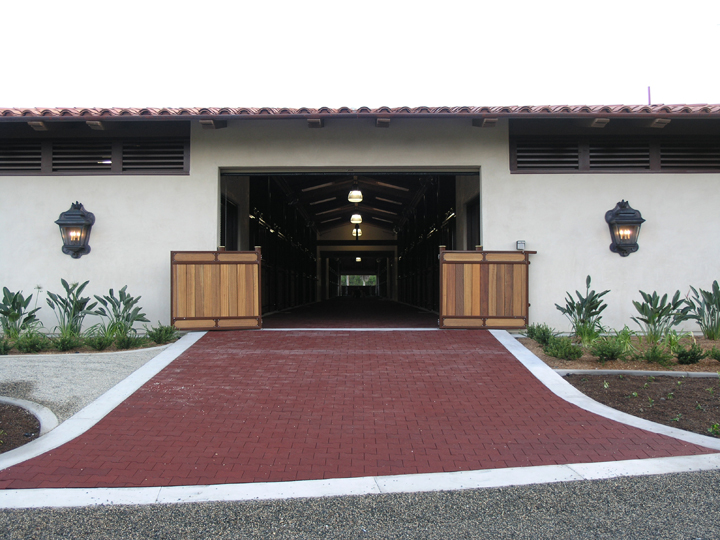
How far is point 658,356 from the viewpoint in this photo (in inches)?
246

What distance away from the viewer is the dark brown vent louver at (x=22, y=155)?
923 cm

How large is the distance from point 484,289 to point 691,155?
4477 mm

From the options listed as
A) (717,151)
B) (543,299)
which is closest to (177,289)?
(543,299)

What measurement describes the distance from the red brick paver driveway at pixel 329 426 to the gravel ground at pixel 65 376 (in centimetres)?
46

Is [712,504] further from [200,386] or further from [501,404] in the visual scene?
[200,386]

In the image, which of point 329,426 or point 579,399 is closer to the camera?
point 329,426

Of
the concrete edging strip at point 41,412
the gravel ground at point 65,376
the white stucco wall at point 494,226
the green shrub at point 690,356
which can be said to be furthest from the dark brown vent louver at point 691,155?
the concrete edging strip at point 41,412

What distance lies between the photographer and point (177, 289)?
8602 millimetres

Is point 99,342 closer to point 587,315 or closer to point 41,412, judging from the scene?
point 41,412

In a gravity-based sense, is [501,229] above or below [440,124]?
below

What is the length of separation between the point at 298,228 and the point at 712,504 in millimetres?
18344

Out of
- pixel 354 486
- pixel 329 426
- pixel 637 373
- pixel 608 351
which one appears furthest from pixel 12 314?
pixel 637 373

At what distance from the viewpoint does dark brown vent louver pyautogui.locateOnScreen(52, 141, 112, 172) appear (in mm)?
9219

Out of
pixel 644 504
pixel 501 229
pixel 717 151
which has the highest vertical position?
pixel 717 151
